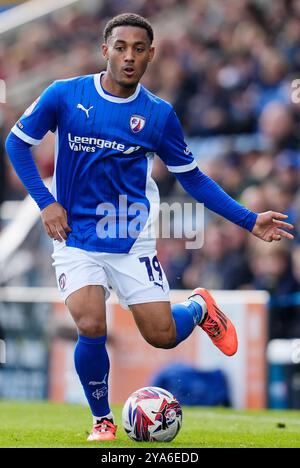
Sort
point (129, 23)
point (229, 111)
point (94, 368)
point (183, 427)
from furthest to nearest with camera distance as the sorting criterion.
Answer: point (229, 111)
point (183, 427)
point (129, 23)
point (94, 368)

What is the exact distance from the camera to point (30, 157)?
19.4ft

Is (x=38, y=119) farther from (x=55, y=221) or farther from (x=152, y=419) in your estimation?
(x=152, y=419)

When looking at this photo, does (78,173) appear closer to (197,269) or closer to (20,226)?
(197,269)

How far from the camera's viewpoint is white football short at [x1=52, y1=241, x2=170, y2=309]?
18.9 feet

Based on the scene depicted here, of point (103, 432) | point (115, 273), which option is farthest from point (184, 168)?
point (103, 432)

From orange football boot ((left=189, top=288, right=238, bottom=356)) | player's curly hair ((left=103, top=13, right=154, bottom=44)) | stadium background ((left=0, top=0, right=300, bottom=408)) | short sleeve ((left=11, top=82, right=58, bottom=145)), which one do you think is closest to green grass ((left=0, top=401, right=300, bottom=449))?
orange football boot ((left=189, top=288, right=238, bottom=356))

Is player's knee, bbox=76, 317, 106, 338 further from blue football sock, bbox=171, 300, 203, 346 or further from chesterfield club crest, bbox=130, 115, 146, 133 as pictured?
chesterfield club crest, bbox=130, 115, 146, 133

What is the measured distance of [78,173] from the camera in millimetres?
5883

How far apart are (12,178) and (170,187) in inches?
103

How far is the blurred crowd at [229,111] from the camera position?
1048cm

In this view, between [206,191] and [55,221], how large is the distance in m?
1.05

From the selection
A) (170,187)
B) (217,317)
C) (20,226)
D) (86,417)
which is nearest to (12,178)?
(20,226)

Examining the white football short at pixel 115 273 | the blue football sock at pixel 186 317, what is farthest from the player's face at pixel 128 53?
the blue football sock at pixel 186 317

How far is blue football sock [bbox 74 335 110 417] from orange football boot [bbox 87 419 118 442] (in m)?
0.06
